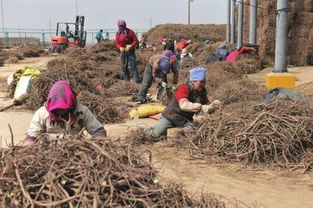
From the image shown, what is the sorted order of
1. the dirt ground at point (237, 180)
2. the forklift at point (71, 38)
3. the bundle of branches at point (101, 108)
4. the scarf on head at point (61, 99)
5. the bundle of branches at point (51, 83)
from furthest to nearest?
the forklift at point (71, 38) < the bundle of branches at point (51, 83) < the bundle of branches at point (101, 108) < the dirt ground at point (237, 180) < the scarf on head at point (61, 99)

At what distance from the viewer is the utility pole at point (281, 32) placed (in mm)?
11312

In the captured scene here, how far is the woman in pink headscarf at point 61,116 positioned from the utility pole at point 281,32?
7540mm

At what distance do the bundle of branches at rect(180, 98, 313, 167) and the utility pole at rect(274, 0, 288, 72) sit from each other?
4.72m

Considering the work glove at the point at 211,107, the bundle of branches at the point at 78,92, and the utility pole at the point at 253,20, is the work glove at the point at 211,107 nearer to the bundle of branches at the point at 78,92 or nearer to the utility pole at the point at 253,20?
the bundle of branches at the point at 78,92

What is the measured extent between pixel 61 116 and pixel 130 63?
9928 mm

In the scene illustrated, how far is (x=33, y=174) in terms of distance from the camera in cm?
329

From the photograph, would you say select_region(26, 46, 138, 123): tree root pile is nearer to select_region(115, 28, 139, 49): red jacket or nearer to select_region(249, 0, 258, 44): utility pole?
select_region(115, 28, 139, 49): red jacket

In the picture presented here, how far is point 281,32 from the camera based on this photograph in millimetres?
11492

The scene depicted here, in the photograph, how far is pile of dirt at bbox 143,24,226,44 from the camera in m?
42.4

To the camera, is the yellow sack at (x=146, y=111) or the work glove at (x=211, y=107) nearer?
the work glove at (x=211, y=107)

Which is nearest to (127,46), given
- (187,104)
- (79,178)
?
(187,104)

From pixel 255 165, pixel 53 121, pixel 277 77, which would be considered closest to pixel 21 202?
pixel 53 121

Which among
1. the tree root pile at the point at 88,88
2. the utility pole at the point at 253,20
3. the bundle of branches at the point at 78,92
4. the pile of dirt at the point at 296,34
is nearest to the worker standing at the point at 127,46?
the tree root pile at the point at 88,88

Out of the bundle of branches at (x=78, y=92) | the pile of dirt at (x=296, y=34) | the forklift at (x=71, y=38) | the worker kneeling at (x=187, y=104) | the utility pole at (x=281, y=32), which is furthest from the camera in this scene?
the forklift at (x=71, y=38)
